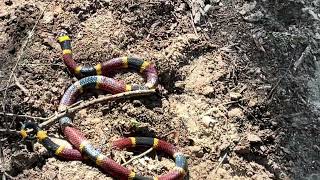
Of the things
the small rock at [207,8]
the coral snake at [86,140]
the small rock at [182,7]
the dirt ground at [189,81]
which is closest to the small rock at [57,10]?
the dirt ground at [189,81]

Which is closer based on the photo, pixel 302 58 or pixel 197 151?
pixel 197 151

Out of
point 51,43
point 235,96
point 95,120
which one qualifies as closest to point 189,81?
point 235,96

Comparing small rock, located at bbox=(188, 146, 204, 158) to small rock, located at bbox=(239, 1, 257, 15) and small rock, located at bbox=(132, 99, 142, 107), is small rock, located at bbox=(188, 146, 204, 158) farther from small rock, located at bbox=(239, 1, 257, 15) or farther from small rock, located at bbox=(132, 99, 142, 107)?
small rock, located at bbox=(239, 1, 257, 15)

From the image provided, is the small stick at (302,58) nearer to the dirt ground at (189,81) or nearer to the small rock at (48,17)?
the dirt ground at (189,81)

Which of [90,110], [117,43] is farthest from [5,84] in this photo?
[117,43]

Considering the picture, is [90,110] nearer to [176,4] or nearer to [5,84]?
[5,84]

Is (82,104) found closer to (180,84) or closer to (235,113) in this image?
(180,84)

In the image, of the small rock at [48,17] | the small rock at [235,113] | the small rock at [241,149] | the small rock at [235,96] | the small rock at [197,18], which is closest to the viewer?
the small rock at [241,149]

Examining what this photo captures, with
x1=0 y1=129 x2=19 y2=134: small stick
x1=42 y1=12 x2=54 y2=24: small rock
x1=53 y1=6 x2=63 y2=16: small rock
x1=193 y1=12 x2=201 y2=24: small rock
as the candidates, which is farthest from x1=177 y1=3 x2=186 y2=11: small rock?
x1=0 y1=129 x2=19 y2=134: small stick
